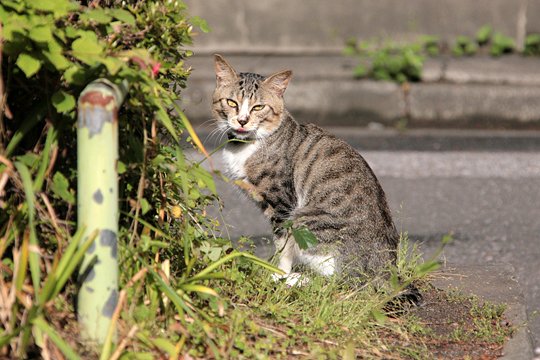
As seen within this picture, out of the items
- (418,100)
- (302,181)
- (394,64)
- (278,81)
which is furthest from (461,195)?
(302,181)

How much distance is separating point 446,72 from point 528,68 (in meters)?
0.81

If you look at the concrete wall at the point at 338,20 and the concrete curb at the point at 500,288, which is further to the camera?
the concrete wall at the point at 338,20

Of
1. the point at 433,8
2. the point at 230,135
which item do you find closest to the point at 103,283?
the point at 230,135

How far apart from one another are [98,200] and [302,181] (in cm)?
190

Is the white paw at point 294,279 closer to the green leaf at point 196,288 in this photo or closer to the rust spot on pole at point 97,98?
the green leaf at point 196,288

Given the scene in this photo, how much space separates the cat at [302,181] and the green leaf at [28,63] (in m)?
1.27

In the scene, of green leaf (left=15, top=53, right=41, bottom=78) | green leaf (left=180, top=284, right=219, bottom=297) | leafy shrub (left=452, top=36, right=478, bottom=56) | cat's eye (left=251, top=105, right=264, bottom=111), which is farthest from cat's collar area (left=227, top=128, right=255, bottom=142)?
leafy shrub (left=452, top=36, right=478, bottom=56)

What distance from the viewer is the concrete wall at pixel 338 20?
9.08 metres

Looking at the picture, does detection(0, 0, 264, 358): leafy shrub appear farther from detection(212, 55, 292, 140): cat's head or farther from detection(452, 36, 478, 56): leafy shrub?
detection(452, 36, 478, 56): leafy shrub

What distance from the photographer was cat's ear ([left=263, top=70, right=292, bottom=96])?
15.2ft

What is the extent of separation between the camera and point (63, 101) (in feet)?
8.74

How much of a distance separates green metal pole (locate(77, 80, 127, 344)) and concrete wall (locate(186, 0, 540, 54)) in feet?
22.0

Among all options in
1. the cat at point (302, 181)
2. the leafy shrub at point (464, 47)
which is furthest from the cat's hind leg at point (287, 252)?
the leafy shrub at point (464, 47)

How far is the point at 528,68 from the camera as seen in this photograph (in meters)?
8.64
